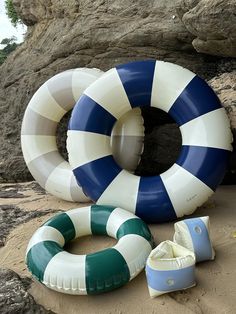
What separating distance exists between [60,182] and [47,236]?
102cm

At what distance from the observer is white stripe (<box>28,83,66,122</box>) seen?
3268 millimetres

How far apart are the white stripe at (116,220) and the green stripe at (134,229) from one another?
0.12ft

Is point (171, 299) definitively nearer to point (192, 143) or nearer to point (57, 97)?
point (192, 143)

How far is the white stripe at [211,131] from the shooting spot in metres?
2.46

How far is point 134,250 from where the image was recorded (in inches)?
76.7

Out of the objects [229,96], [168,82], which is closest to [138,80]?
[168,82]

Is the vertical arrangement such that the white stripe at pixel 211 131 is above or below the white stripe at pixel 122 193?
above

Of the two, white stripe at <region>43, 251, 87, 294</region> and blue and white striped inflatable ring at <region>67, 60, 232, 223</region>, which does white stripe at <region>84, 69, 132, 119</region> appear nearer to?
blue and white striped inflatable ring at <region>67, 60, 232, 223</region>

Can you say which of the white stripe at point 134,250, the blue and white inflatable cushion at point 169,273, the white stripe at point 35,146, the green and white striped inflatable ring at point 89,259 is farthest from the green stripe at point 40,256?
the white stripe at point 35,146

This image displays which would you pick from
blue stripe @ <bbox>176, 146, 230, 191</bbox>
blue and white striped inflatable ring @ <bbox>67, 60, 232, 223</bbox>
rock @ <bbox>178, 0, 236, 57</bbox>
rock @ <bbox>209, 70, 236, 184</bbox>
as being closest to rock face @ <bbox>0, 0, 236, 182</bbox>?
rock @ <bbox>178, 0, 236, 57</bbox>

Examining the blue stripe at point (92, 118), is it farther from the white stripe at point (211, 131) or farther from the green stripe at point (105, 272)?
the green stripe at point (105, 272)

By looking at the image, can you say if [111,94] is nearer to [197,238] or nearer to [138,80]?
[138,80]

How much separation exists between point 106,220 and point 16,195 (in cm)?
141

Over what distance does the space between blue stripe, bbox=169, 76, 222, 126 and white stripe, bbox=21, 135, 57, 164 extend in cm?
121
